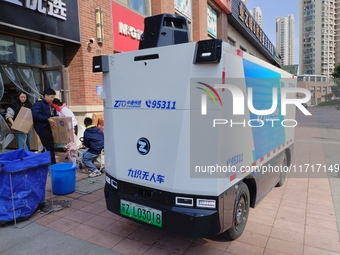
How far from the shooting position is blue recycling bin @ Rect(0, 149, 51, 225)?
345cm

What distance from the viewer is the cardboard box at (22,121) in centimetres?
624

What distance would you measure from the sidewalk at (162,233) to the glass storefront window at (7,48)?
440 cm

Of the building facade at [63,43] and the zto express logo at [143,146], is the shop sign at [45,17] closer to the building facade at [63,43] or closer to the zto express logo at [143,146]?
the building facade at [63,43]

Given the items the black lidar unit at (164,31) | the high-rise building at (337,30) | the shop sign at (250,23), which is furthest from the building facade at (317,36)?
the black lidar unit at (164,31)

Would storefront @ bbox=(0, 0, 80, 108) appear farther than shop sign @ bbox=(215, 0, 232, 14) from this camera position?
No

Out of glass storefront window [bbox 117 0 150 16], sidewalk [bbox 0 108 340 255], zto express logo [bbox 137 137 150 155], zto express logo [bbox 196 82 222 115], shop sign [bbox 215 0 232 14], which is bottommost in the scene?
sidewalk [bbox 0 108 340 255]

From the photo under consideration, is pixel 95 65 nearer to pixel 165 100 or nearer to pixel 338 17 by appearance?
pixel 165 100

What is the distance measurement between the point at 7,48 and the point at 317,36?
406 ft

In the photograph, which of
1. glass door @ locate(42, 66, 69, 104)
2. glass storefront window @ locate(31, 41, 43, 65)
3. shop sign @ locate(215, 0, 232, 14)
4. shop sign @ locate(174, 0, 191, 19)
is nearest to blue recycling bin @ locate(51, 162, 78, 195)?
glass door @ locate(42, 66, 69, 104)

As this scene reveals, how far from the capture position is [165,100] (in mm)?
2758

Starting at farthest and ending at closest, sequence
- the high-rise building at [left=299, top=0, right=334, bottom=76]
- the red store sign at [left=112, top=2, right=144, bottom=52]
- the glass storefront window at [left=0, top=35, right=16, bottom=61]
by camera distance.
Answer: the high-rise building at [left=299, top=0, right=334, bottom=76]
the red store sign at [left=112, top=2, right=144, bottom=52]
the glass storefront window at [left=0, top=35, right=16, bottom=61]

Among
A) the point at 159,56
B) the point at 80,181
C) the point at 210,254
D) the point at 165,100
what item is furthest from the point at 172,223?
the point at 80,181

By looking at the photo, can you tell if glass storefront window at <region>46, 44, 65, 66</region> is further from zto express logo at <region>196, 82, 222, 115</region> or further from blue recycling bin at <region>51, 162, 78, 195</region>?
zto express logo at <region>196, 82, 222, 115</region>

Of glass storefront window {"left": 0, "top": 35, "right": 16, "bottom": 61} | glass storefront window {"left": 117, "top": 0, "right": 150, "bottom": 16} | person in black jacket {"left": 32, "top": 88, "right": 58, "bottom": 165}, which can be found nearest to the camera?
person in black jacket {"left": 32, "top": 88, "right": 58, "bottom": 165}
